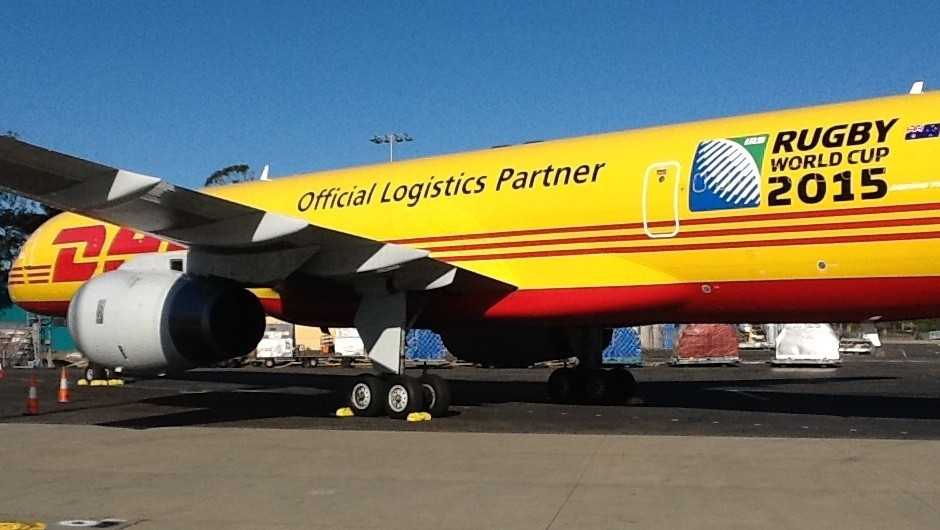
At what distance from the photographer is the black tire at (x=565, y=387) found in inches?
674

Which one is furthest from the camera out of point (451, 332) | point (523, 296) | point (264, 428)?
point (451, 332)

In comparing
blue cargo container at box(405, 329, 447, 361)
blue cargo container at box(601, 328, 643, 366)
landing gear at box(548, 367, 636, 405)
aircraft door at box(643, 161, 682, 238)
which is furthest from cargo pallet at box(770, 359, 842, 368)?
aircraft door at box(643, 161, 682, 238)

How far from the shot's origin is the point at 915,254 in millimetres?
11195

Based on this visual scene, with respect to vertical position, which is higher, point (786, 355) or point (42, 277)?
point (42, 277)

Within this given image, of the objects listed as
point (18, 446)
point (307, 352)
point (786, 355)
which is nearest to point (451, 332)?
point (18, 446)

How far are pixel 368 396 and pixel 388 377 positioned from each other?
42 cm

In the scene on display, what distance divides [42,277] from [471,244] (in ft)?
33.1

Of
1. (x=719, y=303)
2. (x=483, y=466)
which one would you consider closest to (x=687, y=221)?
(x=719, y=303)

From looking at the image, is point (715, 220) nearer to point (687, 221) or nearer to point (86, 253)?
point (687, 221)

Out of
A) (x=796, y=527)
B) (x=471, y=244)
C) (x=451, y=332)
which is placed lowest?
(x=796, y=527)

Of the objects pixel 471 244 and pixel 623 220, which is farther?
pixel 471 244

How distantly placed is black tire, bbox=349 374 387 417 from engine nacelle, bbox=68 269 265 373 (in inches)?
66.0

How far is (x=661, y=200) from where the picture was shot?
12.9 metres

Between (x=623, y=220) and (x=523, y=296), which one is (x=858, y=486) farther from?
(x=523, y=296)
